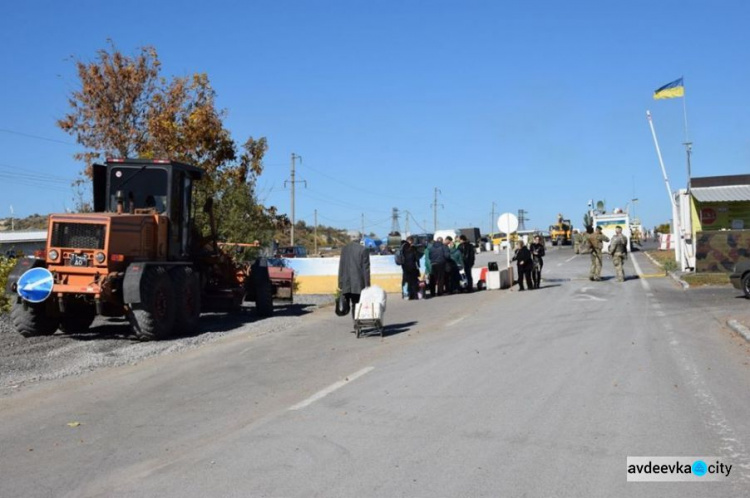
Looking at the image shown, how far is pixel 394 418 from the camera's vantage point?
7934mm

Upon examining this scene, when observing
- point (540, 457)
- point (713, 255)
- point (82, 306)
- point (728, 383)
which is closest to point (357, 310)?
point (82, 306)

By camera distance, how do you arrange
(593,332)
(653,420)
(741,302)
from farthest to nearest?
(741,302)
(593,332)
(653,420)

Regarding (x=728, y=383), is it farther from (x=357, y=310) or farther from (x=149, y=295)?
(x=149, y=295)

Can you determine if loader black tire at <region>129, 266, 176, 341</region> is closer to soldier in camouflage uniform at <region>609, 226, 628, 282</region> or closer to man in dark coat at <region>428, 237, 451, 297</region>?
man in dark coat at <region>428, 237, 451, 297</region>

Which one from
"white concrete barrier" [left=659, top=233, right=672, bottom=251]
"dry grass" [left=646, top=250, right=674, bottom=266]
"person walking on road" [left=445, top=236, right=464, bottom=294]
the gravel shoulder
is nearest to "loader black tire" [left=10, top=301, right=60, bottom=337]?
the gravel shoulder

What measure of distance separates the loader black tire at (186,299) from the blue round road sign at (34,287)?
2306 millimetres

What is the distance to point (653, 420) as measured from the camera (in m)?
7.64

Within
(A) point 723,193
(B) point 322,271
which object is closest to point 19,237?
(B) point 322,271

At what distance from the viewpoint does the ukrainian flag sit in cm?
3444

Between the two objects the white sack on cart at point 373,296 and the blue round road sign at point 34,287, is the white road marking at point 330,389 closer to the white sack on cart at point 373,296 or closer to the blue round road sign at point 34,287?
the white sack on cart at point 373,296

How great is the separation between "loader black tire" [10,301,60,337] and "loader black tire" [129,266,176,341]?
1.99m

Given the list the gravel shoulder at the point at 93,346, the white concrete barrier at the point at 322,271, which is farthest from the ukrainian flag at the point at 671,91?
the gravel shoulder at the point at 93,346

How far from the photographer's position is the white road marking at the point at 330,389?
28.7 feet

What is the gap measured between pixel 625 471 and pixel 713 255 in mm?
24316
